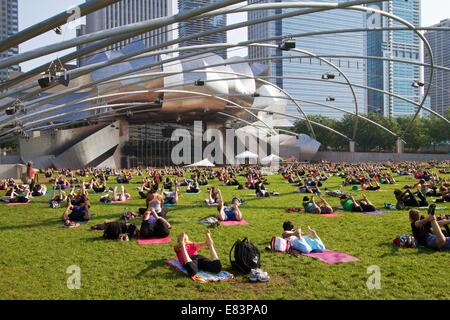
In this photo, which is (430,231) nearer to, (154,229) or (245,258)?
(245,258)

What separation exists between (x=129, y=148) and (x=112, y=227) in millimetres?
58118

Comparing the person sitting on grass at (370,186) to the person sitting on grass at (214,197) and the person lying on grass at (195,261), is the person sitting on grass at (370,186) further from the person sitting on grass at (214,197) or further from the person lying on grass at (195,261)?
the person lying on grass at (195,261)

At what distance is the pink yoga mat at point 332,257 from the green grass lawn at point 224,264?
0.56ft

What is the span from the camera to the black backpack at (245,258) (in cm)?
648

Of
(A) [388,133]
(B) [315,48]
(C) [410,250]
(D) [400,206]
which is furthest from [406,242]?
(A) [388,133]

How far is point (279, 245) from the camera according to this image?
786cm

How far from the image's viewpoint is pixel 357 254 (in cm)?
758

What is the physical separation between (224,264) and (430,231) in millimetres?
4029

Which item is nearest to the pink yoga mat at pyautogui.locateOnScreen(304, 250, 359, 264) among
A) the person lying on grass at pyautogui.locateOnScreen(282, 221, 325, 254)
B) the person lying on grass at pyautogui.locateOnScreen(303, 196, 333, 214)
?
the person lying on grass at pyautogui.locateOnScreen(282, 221, 325, 254)

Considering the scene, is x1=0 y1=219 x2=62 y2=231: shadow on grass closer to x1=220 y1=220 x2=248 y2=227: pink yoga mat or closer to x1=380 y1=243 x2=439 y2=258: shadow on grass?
x1=220 y1=220 x2=248 y2=227: pink yoga mat

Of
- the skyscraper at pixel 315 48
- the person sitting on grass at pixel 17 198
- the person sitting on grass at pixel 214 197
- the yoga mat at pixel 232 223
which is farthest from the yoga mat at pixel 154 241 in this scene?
the skyscraper at pixel 315 48
